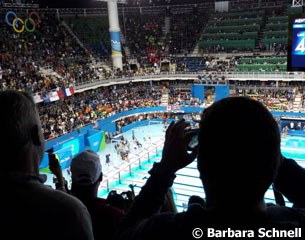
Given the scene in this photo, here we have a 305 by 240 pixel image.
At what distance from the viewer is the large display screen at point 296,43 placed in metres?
8.63

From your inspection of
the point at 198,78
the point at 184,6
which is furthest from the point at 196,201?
the point at 184,6

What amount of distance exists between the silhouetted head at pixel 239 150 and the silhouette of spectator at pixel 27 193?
28.6 inches

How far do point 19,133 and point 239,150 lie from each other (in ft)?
3.79

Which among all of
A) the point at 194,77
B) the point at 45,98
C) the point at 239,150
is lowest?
the point at 45,98

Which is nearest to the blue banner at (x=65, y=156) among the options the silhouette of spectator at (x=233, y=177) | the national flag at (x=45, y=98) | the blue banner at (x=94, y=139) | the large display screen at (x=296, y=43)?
the blue banner at (x=94, y=139)

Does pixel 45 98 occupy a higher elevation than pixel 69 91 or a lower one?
lower

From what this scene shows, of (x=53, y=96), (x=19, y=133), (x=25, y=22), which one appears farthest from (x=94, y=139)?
(x=19, y=133)

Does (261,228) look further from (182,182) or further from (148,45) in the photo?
(148,45)

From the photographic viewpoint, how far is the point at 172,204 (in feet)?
6.70

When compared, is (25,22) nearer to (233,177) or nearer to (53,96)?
(53,96)

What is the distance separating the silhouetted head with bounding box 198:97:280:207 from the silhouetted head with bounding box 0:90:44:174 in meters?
0.97

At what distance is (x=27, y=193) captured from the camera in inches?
63.6

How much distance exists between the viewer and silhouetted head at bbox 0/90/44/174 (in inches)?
66.6

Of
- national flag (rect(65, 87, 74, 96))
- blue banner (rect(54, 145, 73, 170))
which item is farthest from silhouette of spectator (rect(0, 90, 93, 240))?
national flag (rect(65, 87, 74, 96))
